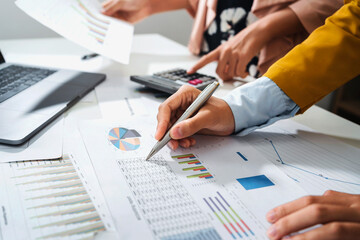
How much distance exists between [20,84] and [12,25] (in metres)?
0.77

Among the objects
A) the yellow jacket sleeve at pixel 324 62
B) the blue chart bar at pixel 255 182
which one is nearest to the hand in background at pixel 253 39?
the yellow jacket sleeve at pixel 324 62

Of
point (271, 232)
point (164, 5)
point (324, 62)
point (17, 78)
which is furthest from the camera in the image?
point (164, 5)

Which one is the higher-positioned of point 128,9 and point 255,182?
point 128,9

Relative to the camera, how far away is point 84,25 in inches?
30.5

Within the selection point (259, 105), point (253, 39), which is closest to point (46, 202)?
point (259, 105)

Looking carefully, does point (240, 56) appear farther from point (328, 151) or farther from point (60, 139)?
point (60, 139)

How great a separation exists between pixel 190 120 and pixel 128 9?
674mm

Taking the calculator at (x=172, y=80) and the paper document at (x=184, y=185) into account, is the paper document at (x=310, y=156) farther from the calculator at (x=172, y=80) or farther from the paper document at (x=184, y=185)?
the calculator at (x=172, y=80)

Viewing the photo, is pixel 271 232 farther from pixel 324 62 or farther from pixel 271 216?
pixel 324 62

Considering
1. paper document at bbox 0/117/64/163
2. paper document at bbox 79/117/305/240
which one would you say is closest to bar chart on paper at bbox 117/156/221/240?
paper document at bbox 79/117/305/240

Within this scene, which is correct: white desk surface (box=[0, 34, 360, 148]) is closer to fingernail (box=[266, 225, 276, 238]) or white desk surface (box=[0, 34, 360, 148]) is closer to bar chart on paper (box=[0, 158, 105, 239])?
bar chart on paper (box=[0, 158, 105, 239])

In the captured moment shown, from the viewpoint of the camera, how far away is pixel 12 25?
4.07 ft

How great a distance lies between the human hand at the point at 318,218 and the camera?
1.09 feet

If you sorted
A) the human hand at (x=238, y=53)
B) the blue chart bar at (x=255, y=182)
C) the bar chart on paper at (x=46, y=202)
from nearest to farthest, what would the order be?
1. the bar chart on paper at (x=46, y=202)
2. the blue chart bar at (x=255, y=182)
3. the human hand at (x=238, y=53)
